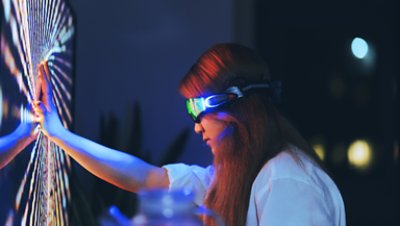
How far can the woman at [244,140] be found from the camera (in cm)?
150

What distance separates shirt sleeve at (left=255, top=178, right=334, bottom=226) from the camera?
1.44 m

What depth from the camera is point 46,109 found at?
1.46 meters

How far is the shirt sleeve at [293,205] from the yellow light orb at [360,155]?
2.30 metres

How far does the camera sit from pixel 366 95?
147 inches

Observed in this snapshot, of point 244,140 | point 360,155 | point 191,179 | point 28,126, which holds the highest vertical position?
point 28,126

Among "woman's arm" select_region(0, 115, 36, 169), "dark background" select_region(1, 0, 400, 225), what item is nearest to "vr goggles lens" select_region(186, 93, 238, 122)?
"woman's arm" select_region(0, 115, 36, 169)

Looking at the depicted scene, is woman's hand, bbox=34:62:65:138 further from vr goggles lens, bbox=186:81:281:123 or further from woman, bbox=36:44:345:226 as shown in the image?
vr goggles lens, bbox=186:81:281:123

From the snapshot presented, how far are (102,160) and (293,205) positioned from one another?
522 millimetres

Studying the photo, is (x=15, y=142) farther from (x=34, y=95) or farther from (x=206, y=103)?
(x=206, y=103)

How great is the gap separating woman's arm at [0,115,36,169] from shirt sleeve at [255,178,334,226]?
0.51 m

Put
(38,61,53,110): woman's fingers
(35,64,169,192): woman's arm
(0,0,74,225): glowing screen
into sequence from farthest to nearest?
(35,64,169,192): woman's arm → (38,61,53,110): woman's fingers → (0,0,74,225): glowing screen

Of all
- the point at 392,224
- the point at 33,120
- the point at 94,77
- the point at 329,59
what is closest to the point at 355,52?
the point at 329,59

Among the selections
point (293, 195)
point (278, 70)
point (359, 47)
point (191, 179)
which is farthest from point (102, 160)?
point (359, 47)

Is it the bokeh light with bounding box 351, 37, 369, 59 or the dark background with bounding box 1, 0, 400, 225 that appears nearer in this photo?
the dark background with bounding box 1, 0, 400, 225
